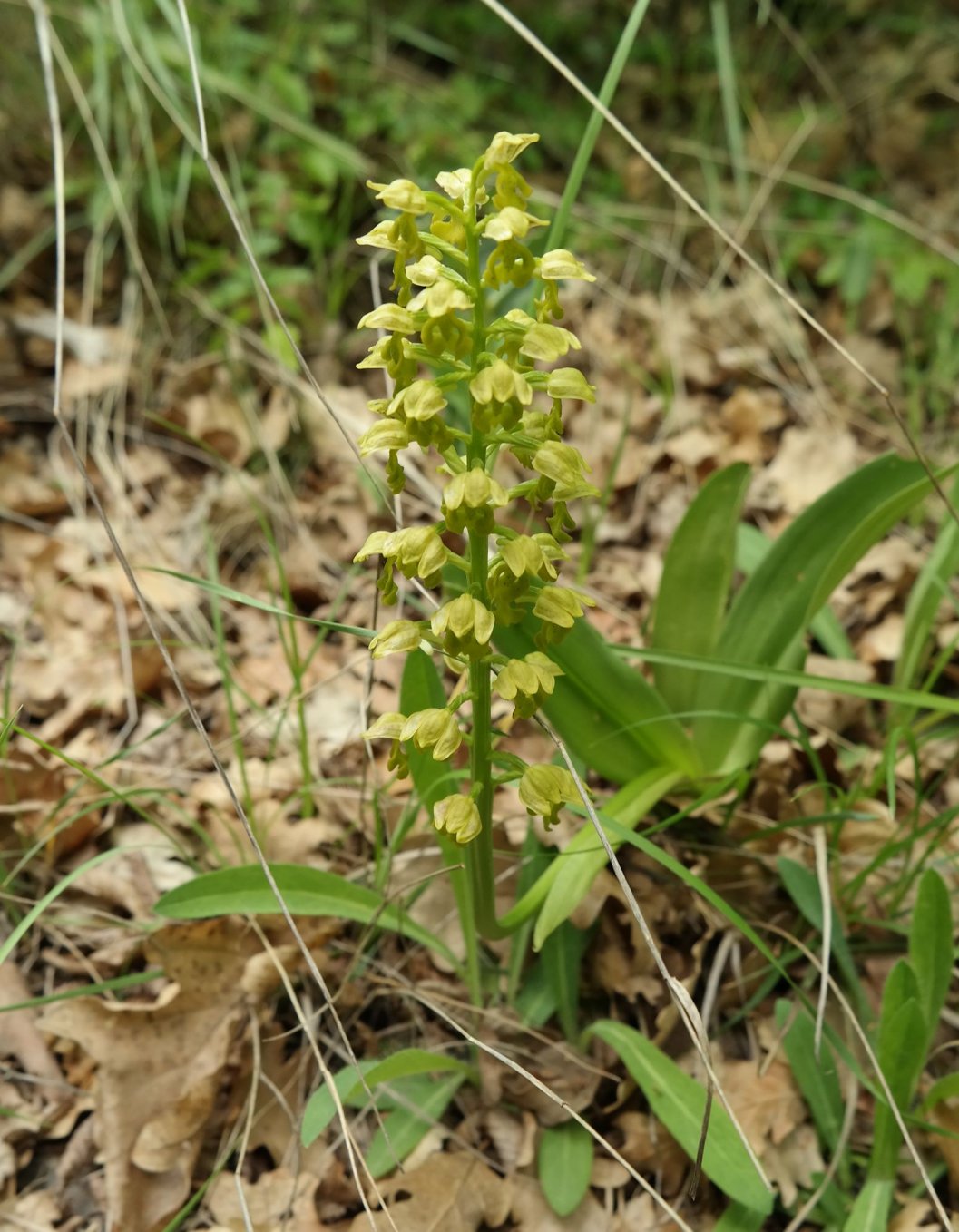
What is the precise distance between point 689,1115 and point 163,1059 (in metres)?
0.90

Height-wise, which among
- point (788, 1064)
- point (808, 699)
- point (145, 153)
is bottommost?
point (788, 1064)

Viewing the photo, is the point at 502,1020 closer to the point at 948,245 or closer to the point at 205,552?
the point at 205,552

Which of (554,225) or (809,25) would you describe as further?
(809,25)

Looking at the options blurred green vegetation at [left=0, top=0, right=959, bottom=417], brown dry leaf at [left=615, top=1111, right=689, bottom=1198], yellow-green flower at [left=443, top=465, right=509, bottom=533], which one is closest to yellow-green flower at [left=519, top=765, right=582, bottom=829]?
yellow-green flower at [left=443, top=465, right=509, bottom=533]

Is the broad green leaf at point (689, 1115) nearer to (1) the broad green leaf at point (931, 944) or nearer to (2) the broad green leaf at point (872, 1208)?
(2) the broad green leaf at point (872, 1208)

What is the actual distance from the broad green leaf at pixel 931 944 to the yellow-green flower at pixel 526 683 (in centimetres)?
72

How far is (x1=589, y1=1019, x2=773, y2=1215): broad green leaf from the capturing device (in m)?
1.57

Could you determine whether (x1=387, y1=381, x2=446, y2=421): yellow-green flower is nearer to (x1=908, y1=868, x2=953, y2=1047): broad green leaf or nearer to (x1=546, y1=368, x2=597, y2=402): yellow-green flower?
(x1=546, y1=368, x2=597, y2=402): yellow-green flower

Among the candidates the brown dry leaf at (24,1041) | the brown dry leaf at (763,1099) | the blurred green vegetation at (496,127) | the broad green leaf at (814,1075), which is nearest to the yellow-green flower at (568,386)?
the broad green leaf at (814,1075)

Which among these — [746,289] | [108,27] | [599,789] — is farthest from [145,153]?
[599,789]

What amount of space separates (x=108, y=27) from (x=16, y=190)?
638 millimetres

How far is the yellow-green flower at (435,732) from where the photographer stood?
141cm

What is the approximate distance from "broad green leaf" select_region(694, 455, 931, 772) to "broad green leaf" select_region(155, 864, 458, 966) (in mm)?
709

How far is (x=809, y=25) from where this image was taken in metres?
4.34
